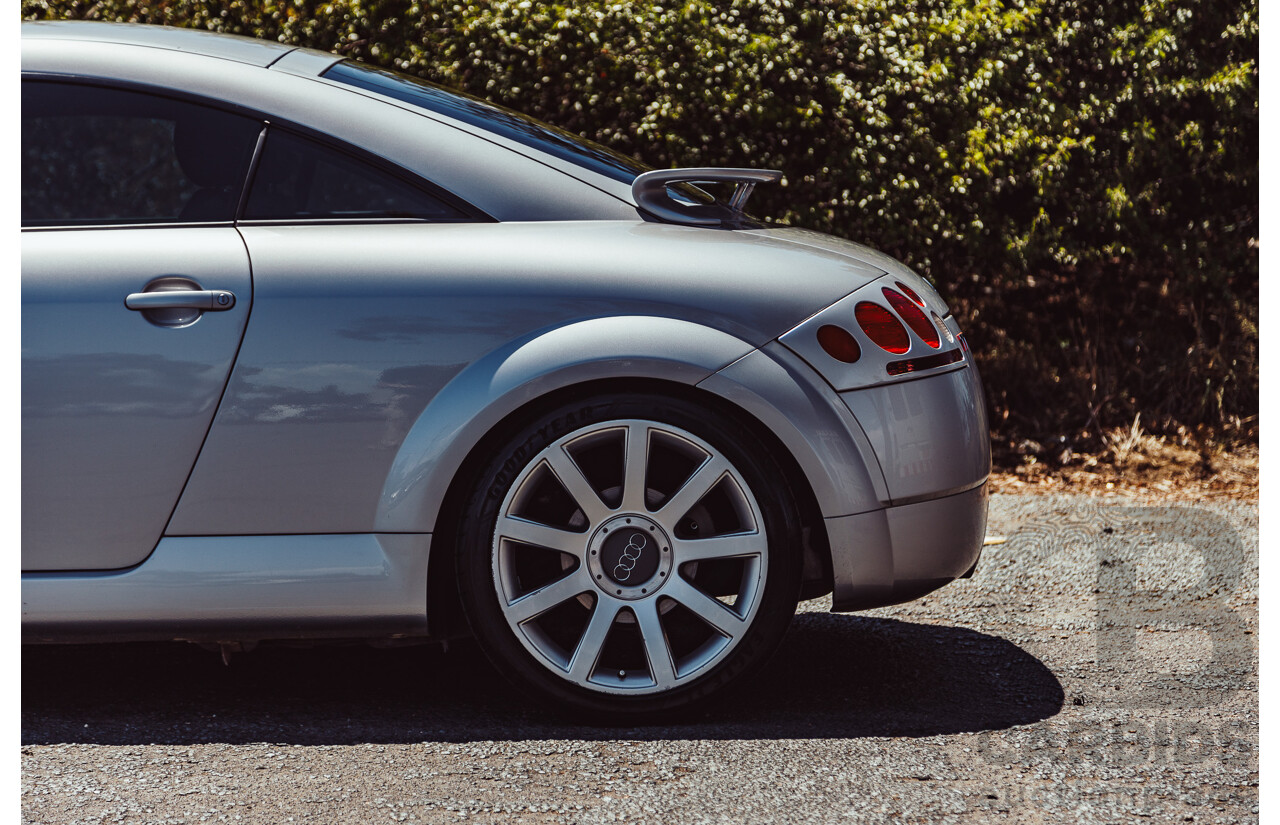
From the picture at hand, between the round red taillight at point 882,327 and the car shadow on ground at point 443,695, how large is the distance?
898 mm

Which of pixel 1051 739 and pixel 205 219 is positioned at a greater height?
pixel 205 219

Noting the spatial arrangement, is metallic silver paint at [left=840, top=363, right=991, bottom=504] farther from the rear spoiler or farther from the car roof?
the car roof

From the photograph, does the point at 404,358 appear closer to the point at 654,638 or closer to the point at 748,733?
the point at 654,638

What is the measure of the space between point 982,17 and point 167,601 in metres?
4.80

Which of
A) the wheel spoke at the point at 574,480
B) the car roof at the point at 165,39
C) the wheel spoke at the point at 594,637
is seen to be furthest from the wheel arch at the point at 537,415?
the car roof at the point at 165,39

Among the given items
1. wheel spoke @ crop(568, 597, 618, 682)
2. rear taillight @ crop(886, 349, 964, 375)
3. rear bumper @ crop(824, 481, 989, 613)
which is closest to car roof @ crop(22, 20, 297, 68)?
wheel spoke @ crop(568, 597, 618, 682)

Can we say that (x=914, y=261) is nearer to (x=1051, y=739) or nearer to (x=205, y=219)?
(x=1051, y=739)

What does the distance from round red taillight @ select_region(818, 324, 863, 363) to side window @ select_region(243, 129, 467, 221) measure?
90 cm

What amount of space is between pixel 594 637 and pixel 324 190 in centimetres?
122

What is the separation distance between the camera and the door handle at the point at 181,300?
107 inches

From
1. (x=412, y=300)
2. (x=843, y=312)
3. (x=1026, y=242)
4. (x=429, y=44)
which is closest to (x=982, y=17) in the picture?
(x=1026, y=242)

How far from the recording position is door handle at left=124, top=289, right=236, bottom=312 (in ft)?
8.93

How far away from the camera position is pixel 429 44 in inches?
230

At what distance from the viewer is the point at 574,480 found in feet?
9.13
